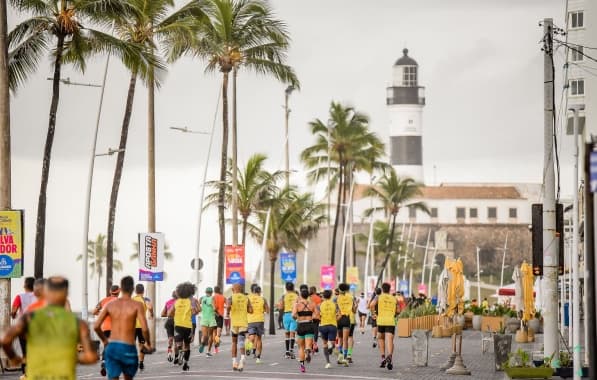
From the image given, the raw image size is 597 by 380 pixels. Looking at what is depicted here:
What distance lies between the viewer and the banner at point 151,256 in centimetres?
3994

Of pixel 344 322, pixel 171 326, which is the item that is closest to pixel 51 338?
pixel 344 322

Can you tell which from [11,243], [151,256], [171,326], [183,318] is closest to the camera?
[11,243]

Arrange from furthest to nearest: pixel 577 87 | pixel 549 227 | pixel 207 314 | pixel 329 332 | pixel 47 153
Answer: pixel 577 87
pixel 47 153
pixel 207 314
pixel 329 332
pixel 549 227

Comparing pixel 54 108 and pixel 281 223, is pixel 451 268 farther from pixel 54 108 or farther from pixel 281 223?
pixel 281 223

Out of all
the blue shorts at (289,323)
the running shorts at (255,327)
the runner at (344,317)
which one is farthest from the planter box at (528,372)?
the blue shorts at (289,323)

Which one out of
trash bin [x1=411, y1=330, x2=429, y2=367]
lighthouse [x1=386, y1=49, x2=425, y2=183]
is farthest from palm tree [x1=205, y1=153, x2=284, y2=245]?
lighthouse [x1=386, y1=49, x2=425, y2=183]

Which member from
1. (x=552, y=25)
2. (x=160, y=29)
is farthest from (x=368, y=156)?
(x=552, y=25)

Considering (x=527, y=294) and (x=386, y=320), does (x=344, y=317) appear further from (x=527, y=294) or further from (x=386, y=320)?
(x=527, y=294)

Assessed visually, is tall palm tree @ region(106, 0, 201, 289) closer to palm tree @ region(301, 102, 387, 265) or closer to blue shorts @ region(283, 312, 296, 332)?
blue shorts @ region(283, 312, 296, 332)

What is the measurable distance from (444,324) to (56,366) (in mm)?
45100

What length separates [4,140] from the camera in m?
31.0

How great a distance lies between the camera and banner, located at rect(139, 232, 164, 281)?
131ft

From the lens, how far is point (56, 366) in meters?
11.3

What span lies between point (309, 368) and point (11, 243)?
7.30m
